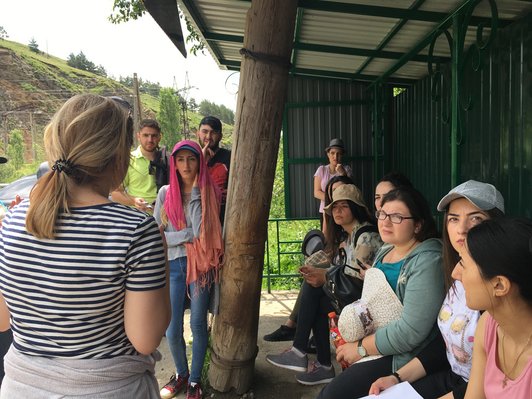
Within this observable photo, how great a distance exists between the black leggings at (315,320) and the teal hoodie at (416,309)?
1.05 m

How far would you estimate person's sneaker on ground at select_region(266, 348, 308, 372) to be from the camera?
9.91ft

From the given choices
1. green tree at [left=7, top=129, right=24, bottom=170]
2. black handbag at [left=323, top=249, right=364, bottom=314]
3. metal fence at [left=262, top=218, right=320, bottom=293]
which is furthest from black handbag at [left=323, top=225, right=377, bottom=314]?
green tree at [left=7, top=129, right=24, bottom=170]

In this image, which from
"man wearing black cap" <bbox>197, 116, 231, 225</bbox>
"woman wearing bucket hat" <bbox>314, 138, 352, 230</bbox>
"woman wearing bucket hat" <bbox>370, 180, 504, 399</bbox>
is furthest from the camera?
"woman wearing bucket hat" <bbox>314, 138, 352, 230</bbox>

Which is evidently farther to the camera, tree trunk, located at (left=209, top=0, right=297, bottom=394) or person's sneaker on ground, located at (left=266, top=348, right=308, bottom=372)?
person's sneaker on ground, located at (left=266, top=348, right=308, bottom=372)

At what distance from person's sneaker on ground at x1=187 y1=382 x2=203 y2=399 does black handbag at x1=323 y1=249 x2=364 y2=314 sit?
43.0 inches

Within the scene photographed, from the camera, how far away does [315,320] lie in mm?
3020

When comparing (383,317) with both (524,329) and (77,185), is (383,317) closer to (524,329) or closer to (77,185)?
(524,329)

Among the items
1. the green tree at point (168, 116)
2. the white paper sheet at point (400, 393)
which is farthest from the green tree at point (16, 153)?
the white paper sheet at point (400, 393)

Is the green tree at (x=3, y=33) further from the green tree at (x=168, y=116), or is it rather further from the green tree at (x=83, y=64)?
the green tree at (x=168, y=116)

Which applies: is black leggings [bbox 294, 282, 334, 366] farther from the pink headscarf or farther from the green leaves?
the green leaves

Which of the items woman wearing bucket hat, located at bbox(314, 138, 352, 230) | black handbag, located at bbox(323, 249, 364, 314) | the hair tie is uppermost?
woman wearing bucket hat, located at bbox(314, 138, 352, 230)

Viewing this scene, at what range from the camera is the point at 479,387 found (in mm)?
1379

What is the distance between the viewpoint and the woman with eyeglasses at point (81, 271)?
1.06 metres

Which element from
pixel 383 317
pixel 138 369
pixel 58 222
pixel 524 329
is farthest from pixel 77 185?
pixel 383 317
